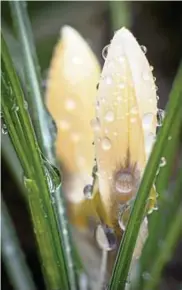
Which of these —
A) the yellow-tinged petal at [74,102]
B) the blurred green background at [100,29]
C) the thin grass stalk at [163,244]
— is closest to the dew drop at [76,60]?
the yellow-tinged petal at [74,102]

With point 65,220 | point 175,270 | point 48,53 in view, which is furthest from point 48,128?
point 48,53

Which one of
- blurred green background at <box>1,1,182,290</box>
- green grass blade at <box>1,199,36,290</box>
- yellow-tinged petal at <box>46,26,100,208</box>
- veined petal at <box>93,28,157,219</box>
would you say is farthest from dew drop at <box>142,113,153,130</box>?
blurred green background at <box>1,1,182,290</box>

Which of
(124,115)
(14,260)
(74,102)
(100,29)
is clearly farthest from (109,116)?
(100,29)

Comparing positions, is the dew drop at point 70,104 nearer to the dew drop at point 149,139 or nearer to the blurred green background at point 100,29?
the dew drop at point 149,139

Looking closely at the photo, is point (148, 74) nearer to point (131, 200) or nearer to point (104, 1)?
point (131, 200)

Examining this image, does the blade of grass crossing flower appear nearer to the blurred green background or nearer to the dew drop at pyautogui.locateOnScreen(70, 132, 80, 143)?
the dew drop at pyautogui.locateOnScreen(70, 132, 80, 143)

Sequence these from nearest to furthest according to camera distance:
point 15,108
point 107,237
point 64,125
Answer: point 15,108 < point 107,237 < point 64,125

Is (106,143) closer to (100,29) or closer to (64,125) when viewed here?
(64,125)

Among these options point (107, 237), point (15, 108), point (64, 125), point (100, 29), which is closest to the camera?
point (15, 108)

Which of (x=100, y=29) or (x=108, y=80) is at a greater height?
(x=100, y=29)
